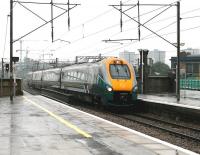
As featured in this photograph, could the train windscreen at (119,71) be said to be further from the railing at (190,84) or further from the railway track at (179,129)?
the railing at (190,84)

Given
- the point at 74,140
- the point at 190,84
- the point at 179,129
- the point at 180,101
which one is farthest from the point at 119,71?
the point at 190,84

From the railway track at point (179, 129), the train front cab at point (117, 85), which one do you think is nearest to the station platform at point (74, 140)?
the railway track at point (179, 129)

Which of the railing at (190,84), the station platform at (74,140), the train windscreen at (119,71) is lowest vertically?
the station platform at (74,140)

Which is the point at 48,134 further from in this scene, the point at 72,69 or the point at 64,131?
the point at 72,69

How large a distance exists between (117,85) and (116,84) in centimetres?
8

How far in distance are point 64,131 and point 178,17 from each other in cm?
1552

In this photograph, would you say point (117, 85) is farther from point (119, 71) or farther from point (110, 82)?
point (119, 71)

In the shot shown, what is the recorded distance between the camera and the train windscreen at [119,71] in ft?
79.5

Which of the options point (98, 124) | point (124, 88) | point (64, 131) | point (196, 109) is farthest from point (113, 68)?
point (64, 131)

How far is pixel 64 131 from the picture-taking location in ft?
40.7

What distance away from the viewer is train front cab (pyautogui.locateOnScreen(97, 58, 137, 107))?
2356 centimetres

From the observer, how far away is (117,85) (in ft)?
77.8

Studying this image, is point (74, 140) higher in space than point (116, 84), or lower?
lower

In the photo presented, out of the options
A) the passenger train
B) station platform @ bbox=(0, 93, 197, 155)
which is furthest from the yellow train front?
station platform @ bbox=(0, 93, 197, 155)
